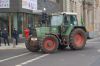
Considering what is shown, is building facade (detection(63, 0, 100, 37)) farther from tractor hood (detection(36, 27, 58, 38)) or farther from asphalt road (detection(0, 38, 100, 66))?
asphalt road (detection(0, 38, 100, 66))

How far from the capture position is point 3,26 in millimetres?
38906

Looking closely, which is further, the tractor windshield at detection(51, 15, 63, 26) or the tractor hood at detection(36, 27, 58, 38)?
the tractor windshield at detection(51, 15, 63, 26)

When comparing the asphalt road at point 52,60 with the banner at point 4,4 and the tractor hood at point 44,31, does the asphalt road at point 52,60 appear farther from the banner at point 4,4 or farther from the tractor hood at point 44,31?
the banner at point 4,4

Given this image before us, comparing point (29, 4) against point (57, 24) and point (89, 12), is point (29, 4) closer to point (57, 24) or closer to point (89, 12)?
point (57, 24)

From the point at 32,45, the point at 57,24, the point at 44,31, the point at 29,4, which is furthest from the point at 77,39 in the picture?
the point at 29,4

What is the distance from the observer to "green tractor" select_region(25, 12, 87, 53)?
25906 mm

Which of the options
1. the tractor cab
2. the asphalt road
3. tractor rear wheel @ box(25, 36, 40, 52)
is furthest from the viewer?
tractor rear wheel @ box(25, 36, 40, 52)

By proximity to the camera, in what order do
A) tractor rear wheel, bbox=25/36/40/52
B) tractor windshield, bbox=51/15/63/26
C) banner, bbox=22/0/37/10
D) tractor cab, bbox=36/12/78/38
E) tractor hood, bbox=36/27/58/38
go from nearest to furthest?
tractor hood, bbox=36/27/58/38 < tractor cab, bbox=36/12/78/38 < tractor rear wheel, bbox=25/36/40/52 < tractor windshield, bbox=51/15/63/26 < banner, bbox=22/0/37/10

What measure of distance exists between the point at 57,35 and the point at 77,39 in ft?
6.64

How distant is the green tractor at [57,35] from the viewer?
25.9 metres

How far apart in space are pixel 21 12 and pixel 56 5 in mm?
13986

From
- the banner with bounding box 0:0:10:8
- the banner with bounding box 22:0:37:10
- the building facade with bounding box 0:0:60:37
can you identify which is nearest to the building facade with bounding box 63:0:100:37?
the banner with bounding box 22:0:37:10

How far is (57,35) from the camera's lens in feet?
87.5

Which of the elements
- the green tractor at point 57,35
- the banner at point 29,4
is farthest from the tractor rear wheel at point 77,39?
the banner at point 29,4
